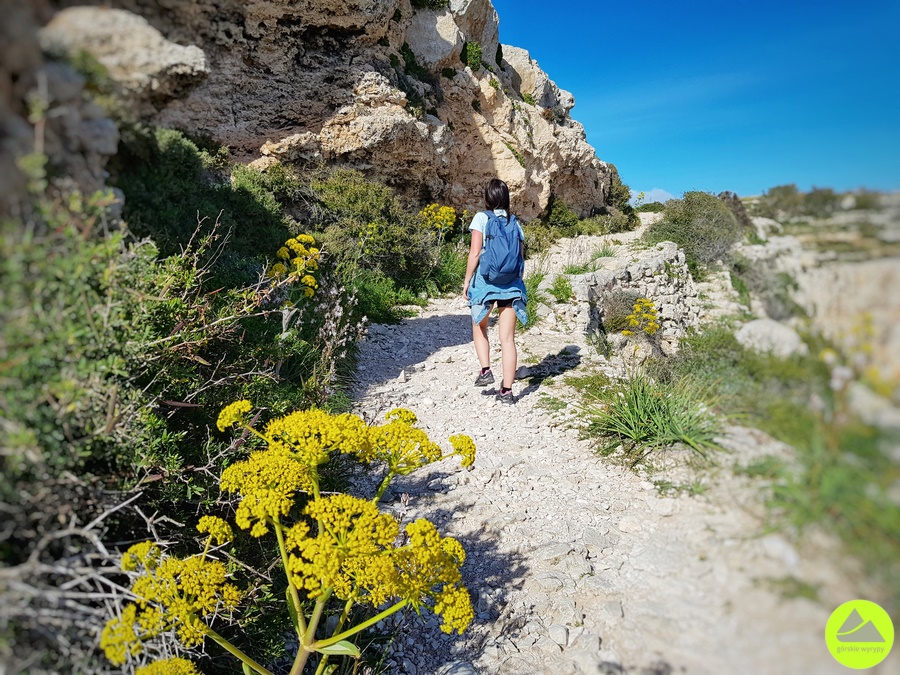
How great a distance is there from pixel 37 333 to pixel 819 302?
1710mm

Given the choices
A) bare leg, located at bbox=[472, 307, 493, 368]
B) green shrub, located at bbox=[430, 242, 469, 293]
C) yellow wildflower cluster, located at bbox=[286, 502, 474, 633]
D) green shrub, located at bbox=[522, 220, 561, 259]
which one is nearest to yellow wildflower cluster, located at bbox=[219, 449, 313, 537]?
yellow wildflower cluster, located at bbox=[286, 502, 474, 633]

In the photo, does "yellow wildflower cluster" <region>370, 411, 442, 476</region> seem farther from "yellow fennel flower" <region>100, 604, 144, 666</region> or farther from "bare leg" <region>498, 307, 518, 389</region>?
"bare leg" <region>498, 307, 518, 389</region>

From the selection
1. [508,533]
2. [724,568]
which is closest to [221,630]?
[508,533]

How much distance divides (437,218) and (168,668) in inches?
344

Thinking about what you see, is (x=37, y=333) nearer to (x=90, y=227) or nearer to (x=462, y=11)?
(x=90, y=227)

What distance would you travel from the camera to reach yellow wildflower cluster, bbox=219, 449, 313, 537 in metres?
1.78

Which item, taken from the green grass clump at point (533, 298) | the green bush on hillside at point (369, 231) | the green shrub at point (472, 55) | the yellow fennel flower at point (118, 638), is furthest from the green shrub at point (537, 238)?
the yellow fennel flower at point (118, 638)

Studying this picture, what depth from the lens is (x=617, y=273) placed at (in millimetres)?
7906

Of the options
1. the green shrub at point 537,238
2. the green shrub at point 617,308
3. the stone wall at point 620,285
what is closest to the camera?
the stone wall at point 620,285

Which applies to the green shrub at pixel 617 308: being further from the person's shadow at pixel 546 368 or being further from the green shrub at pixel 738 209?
the green shrub at pixel 738 209

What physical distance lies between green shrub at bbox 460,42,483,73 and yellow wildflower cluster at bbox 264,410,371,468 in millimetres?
11671

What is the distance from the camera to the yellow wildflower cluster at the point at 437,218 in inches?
378

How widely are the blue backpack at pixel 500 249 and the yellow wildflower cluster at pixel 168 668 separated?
3473 millimetres

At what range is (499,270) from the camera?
4.43 m
